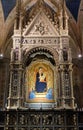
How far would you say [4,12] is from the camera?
17.6 m

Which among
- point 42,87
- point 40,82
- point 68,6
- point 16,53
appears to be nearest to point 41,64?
point 40,82

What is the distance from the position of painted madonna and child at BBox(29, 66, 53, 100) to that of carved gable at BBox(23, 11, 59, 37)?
188 cm

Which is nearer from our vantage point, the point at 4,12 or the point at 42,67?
the point at 42,67

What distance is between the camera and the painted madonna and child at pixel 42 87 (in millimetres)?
13672

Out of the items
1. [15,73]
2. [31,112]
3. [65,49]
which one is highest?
[65,49]

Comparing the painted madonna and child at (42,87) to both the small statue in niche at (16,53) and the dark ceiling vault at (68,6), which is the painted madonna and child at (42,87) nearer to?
the small statue in niche at (16,53)

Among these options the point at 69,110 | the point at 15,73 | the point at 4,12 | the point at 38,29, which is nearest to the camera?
the point at 69,110

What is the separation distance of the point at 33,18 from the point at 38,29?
30.4 inches

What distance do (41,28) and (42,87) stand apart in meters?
3.23

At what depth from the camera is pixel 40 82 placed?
14.1 metres

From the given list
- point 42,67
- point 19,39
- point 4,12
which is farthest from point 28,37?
point 4,12

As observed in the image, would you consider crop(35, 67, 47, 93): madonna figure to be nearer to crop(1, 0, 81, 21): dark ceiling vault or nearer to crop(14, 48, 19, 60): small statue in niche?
crop(14, 48, 19, 60): small statue in niche

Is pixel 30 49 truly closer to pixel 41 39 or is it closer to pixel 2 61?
pixel 41 39

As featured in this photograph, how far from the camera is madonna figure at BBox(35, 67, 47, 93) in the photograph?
13.9 metres
